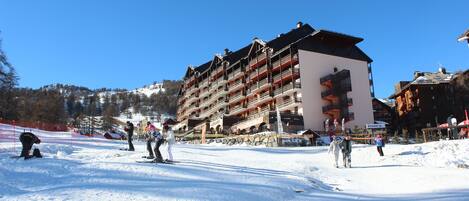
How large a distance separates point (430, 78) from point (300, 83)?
2751cm

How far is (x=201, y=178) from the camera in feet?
46.5

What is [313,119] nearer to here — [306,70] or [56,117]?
[306,70]

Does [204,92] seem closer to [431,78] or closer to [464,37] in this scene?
[431,78]

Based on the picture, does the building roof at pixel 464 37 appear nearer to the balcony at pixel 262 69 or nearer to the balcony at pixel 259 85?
the balcony at pixel 259 85

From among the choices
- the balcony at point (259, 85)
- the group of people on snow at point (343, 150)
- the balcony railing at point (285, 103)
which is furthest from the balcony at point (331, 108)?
the group of people on snow at point (343, 150)

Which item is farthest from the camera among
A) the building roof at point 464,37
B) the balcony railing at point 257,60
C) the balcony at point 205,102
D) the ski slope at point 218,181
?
the balcony at point 205,102

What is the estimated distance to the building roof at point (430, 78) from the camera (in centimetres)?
7331

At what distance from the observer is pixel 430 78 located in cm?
7594

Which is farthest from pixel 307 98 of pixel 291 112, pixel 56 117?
pixel 56 117

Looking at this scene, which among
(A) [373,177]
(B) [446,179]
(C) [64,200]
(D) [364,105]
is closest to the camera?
(C) [64,200]

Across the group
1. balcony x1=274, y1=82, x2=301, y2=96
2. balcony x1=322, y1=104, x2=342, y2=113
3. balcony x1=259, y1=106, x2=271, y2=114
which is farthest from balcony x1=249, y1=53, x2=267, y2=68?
balcony x1=322, y1=104, x2=342, y2=113

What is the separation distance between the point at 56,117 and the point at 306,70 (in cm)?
4423

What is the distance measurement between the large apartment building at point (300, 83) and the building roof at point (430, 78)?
1012cm

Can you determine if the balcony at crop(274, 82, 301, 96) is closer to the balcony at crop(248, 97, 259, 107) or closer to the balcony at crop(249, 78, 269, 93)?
the balcony at crop(249, 78, 269, 93)
